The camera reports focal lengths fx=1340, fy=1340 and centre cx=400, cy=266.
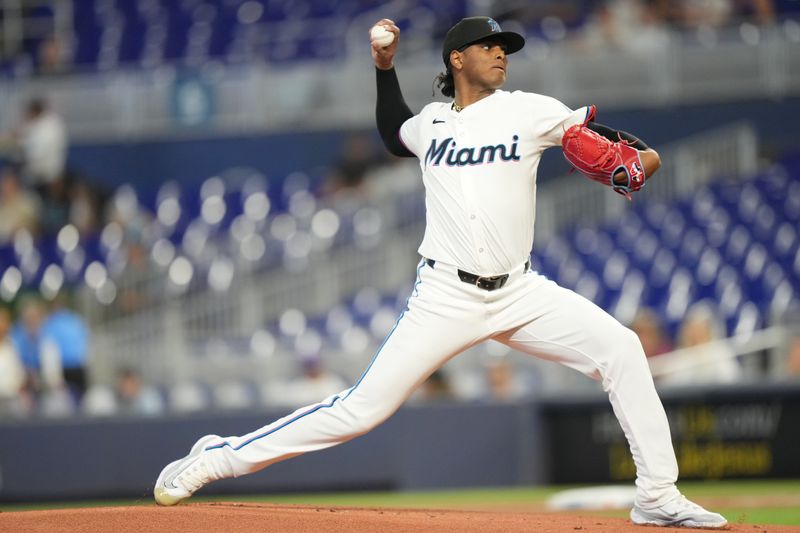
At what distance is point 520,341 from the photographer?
16.9 ft

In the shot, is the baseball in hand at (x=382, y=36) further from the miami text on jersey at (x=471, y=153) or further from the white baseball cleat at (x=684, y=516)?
the white baseball cleat at (x=684, y=516)

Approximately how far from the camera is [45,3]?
17.8m

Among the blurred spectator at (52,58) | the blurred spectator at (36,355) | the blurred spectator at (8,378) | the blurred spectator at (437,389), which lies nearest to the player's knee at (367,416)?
the blurred spectator at (437,389)

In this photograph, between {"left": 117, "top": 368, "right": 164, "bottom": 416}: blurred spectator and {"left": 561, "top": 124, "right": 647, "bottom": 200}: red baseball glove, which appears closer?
{"left": 561, "top": 124, "right": 647, "bottom": 200}: red baseball glove

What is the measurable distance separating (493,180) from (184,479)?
1699mm

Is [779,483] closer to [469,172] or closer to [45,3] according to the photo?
[469,172]

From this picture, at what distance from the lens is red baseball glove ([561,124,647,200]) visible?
4.96 meters

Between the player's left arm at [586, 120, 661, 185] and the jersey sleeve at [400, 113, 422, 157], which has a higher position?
the jersey sleeve at [400, 113, 422, 157]

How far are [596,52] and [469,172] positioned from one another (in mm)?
10357

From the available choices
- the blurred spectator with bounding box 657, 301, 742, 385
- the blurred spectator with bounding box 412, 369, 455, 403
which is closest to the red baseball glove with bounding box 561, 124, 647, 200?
the blurred spectator with bounding box 657, 301, 742, 385

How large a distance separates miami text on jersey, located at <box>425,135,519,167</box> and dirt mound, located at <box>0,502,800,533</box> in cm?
136

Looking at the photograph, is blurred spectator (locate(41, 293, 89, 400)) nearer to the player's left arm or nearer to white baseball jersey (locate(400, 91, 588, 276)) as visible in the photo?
white baseball jersey (locate(400, 91, 588, 276))

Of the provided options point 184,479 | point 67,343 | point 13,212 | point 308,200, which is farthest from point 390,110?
point 13,212

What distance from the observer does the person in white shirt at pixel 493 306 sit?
5020 mm
